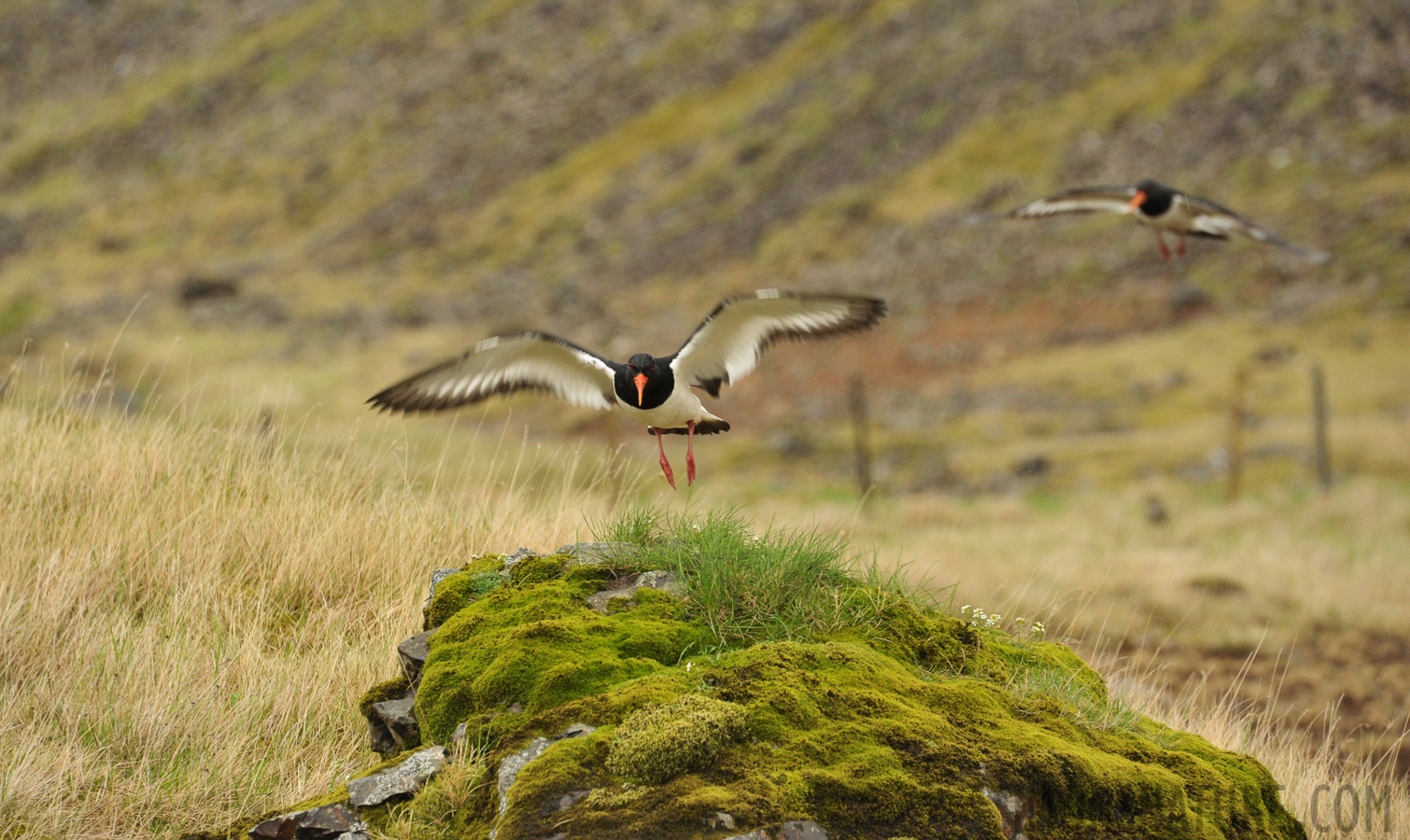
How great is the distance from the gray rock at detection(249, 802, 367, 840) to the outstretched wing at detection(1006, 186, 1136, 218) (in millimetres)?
8647

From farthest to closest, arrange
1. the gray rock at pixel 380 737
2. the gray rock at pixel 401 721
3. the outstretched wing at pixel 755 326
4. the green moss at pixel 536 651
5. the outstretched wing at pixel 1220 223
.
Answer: the outstretched wing at pixel 1220 223, the outstretched wing at pixel 755 326, the gray rock at pixel 380 737, the gray rock at pixel 401 721, the green moss at pixel 536 651

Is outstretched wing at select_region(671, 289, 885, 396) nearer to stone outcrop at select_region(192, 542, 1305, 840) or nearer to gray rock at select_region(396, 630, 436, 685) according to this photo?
stone outcrop at select_region(192, 542, 1305, 840)

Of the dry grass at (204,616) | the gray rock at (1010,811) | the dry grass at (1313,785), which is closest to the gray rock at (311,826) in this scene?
the dry grass at (204,616)

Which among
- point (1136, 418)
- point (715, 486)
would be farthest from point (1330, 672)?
point (1136, 418)

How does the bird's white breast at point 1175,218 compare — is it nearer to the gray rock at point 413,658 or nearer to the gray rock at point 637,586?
the gray rock at point 637,586

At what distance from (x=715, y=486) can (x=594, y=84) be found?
52.1 metres

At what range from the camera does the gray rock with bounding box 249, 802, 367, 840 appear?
3.48 meters

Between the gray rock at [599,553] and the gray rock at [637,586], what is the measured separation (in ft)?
0.41

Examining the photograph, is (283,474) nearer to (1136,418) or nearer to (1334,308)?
(1136,418)

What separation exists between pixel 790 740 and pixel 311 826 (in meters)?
1.67

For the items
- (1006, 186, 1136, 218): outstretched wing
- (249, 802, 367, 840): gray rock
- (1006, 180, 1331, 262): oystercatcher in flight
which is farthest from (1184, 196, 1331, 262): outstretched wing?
(249, 802, 367, 840): gray rock

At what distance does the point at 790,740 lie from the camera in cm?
334

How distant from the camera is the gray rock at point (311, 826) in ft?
11.4

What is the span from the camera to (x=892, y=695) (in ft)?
12.0
